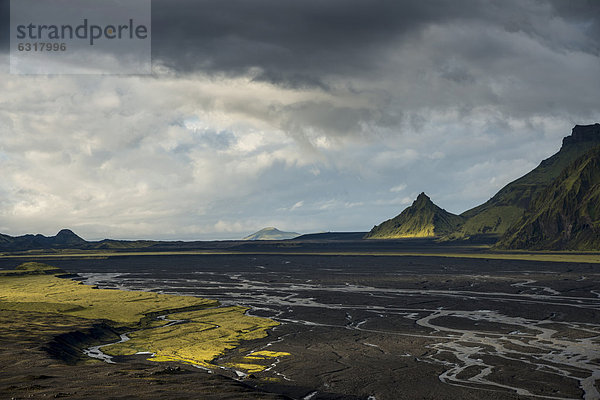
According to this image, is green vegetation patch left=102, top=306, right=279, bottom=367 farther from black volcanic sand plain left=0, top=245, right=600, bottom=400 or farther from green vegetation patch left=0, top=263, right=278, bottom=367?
black volcanic sand plain left=0, top=245, right=600, bottom=400

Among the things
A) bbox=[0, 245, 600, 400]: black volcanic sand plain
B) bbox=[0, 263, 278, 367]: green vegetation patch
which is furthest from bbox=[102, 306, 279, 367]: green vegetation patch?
bbox=[0, 245, 600, 400]: black volcanic sand plain

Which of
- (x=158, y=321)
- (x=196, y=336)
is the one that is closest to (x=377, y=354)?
(x=196, y=336)

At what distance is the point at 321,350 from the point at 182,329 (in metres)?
17.9

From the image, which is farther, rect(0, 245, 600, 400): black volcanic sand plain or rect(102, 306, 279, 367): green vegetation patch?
rect(102, 306, 279, 367): green vegetation patch

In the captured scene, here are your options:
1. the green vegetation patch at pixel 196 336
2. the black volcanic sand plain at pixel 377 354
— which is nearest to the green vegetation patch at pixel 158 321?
the green vegetation patch at pixel 196 336

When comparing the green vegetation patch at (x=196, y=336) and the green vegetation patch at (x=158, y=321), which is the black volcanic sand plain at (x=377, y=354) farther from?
the green vegetation patch at (x=158, y=321)

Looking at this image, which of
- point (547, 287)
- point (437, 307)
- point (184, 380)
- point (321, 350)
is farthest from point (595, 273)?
point (184, 380)

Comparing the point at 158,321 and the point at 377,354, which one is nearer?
the point at 377,354

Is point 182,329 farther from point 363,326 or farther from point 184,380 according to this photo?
point 184,380

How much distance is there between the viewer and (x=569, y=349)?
144 ft

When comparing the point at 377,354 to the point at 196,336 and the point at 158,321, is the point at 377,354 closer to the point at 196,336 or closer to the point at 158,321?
the point at 196,336

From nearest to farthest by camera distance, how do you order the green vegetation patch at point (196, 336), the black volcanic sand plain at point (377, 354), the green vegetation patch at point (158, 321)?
the black volcanic sand plain at point (377, 354) → the green vegetation patch at point (196, 336) → the green vegetation patch at point (158, 321)

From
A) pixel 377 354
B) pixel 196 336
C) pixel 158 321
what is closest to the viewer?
pixel 377 354

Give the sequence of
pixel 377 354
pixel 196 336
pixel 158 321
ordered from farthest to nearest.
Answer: pixel 158 321 < pixel 196 336 < pixel 377 354
